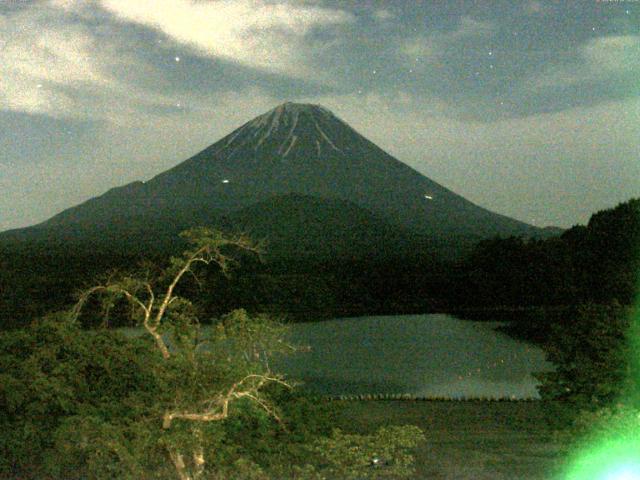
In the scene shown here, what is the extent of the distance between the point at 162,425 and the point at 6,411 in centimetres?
191

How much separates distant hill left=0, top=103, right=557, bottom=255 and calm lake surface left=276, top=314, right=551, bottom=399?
82.1 feet

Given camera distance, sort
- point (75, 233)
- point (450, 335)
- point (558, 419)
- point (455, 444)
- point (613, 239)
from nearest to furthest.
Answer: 1. point (558, 419)
2. point (455, 444)
3. point (450, 335)
4. point (613, 239)
5. point (75, 233)

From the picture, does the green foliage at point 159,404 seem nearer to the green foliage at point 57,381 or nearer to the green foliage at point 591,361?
the green foliage at point 57,381

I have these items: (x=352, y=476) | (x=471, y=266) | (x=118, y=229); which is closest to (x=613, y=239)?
(x=471, y=266)

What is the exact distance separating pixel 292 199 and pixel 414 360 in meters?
48.9

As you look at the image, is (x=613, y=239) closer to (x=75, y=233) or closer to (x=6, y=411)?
(x=6, y=411)

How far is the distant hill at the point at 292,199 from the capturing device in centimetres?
6103

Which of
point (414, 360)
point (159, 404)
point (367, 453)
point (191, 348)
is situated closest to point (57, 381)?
point (159, 404)

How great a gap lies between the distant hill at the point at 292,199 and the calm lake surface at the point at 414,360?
82.1 ft

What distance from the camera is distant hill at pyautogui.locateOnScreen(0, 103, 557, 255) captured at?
200 ft

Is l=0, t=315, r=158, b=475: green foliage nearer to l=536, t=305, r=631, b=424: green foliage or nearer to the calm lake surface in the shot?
the calm lake surface

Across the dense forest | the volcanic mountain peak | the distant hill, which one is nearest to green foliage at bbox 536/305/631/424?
the dense forest

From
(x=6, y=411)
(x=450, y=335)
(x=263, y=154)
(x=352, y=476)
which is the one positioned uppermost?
(x=263, y=154)

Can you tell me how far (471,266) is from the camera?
1614 inches
